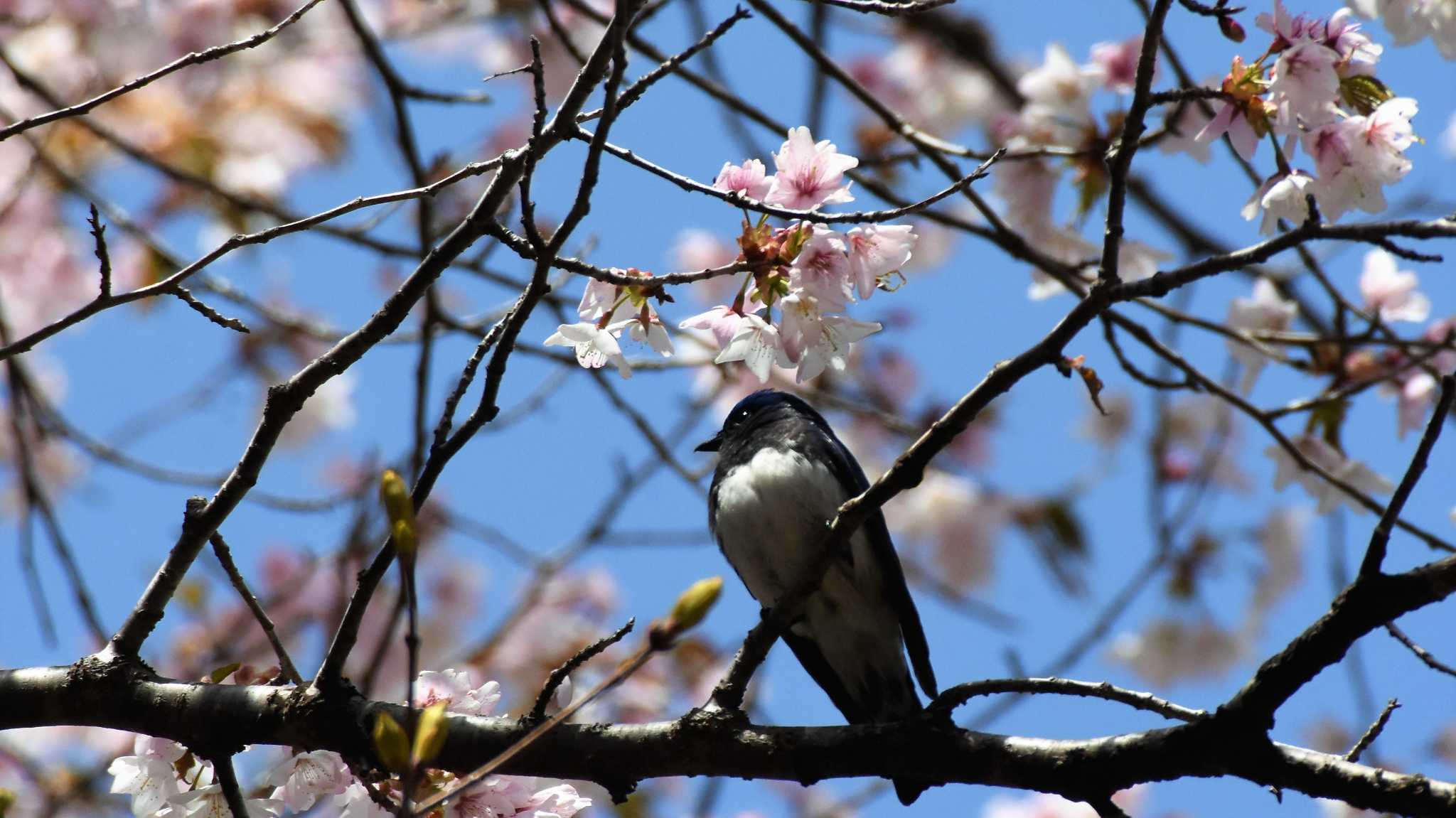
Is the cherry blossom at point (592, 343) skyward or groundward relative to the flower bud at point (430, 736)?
skyward

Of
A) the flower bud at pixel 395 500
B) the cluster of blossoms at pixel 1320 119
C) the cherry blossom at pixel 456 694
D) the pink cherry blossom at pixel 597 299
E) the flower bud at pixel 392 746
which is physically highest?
the cluster of blossoms at pixel 1320 119

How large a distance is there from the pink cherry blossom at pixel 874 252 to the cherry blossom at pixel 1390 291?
75.0 inches

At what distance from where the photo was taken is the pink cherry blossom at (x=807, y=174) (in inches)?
80.2

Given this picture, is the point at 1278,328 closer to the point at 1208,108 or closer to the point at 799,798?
the point at 1208,108

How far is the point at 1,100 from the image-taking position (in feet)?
16.8

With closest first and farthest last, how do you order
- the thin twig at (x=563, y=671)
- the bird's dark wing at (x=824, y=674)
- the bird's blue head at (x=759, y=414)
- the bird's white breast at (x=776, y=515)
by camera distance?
the thin twig at (x=563, y=671) → the bird's white breast at (x=776, y=515) → the bird's dark wing at (x=824, y=674) → the bird's blue head at (x=759, y=414)

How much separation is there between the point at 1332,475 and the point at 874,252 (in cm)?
169

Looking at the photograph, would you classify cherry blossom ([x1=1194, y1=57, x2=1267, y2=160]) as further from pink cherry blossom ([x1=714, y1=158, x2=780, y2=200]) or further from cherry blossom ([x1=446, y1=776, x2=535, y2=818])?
cherry blossom ([x1=446, y1=776, x2=535, y2=818])

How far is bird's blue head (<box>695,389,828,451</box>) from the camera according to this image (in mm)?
4041

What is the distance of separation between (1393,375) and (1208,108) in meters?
0.80

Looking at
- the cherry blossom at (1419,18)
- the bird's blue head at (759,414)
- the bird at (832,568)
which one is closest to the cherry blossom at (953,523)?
the bird's blue head at (759,414)

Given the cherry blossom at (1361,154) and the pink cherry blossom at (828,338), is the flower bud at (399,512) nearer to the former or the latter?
the pink cherry blossom at (828,338)

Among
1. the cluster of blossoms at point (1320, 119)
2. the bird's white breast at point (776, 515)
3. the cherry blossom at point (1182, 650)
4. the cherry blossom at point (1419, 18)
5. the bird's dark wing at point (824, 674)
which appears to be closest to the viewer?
the cluster of blossoms at point (1320, 119)

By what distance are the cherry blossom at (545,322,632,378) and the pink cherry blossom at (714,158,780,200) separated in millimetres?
293
